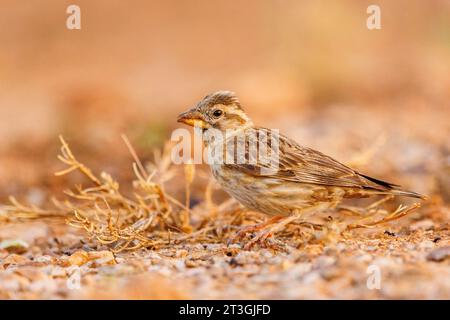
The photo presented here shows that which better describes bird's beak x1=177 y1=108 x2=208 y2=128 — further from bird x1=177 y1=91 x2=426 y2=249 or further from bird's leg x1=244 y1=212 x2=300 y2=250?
bird's leg x1=244 y1=212 x2=300 y2=250

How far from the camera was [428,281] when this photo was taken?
14.3 ft

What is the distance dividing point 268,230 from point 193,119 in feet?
3.90

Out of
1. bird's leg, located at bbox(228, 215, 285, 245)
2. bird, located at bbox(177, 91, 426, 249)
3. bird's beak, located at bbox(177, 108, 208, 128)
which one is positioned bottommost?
bird's leg, located at bbox(228, 215, 285, 245)

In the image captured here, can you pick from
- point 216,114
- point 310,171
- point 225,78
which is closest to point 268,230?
point 310,171

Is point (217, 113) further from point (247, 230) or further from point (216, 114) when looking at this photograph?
point (247, 230)

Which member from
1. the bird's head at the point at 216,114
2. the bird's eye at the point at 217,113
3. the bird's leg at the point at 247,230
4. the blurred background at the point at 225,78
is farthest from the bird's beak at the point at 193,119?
the blurred background at the point at 225,78

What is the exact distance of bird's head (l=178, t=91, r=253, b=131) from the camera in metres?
6.36

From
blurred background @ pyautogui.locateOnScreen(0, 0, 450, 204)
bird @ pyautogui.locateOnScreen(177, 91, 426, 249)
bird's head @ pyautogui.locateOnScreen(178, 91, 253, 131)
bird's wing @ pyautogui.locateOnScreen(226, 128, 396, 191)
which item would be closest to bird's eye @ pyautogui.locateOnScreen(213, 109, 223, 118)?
bird's head @ pyautogui.locateOnScreen(178, 91, 253, 131)

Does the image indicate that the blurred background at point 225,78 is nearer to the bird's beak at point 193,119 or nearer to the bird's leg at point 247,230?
the bird's leg at point 247,230

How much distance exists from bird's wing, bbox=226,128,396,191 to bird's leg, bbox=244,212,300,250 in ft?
0.99

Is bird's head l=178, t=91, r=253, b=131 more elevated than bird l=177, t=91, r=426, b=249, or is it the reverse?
bird's head l=178, t=91, r=253, b=131

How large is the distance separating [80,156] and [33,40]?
867cm
